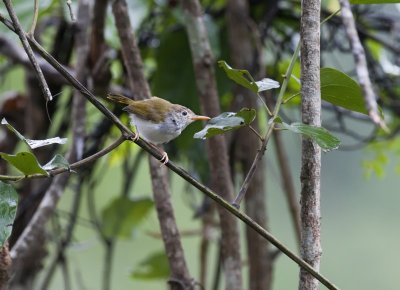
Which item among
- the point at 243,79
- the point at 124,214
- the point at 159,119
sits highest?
the point at 124,214

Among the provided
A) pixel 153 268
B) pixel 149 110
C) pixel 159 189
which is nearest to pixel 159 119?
pixel 149 110

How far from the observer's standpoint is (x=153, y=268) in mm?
2547

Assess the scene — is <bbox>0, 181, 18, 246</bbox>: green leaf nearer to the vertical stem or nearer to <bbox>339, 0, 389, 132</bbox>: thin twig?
<bbox>339, 0, 389, 132</bbox>: thin twig

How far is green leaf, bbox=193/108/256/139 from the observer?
42.1 inches

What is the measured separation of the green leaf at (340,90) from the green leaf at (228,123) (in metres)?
0.16

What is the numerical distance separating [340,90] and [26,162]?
0.51 m

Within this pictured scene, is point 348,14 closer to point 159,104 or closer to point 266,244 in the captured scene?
point 159,104

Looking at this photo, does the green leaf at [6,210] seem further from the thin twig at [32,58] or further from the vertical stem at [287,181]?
the vertical stem at [287,181]

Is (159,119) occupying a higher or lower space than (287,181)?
lower

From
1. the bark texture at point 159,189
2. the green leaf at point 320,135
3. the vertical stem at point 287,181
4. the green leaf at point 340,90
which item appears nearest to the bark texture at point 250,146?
the vertical stem at point 287,181

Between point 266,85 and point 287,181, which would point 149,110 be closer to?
point 266,85

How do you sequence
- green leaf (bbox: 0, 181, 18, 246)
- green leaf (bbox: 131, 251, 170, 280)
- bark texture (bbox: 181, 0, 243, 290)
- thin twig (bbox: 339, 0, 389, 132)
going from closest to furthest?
thin twig (bbox: 339, 0, 389, 132) < green leaf (bbox: 0, 181, 18, 246) < bark texture (bbox: 181, 0, 243, 290) < green leaf (bbox: 131, 251, 170, 280)

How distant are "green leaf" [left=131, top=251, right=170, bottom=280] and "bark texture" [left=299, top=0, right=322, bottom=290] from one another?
147cm

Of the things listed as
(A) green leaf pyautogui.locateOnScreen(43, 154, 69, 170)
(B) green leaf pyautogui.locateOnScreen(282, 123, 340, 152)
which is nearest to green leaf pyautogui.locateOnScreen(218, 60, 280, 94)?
(B) green leaf pyautogui.locateOnScreen(282, 123, 340, 152)
